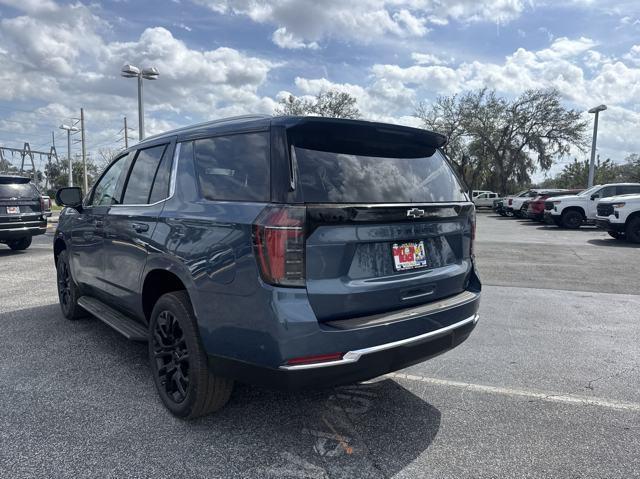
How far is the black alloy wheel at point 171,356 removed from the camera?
3.03 m

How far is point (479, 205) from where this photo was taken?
39.3m

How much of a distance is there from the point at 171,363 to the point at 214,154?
1.40m

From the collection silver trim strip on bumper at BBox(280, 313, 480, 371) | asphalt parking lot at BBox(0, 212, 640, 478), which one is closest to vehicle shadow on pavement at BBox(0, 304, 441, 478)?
asphalt parking lot at BBox(0, 212, 640, 478)

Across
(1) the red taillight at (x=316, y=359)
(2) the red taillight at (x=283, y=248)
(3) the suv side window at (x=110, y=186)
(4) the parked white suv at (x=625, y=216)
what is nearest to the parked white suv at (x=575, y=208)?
(4) the parked white suv at (x=625, y=216)

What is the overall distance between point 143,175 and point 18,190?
8.19 meters

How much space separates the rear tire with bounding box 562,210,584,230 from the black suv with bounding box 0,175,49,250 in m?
18.0

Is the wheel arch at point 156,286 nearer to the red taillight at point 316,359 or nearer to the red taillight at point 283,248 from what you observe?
the red taillight at point 283,248

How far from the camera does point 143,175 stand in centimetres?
380

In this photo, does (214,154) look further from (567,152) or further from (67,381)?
(567,152)

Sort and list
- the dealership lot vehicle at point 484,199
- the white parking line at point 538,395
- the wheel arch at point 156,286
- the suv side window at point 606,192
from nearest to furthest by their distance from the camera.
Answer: the wheel arch at point 156,286 → the white parking line at point 538,395 → the suv side window at point 606,192 → the dealership lot vehicle at point 484,199

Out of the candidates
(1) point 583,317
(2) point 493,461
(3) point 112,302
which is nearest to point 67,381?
(3) point 112,302

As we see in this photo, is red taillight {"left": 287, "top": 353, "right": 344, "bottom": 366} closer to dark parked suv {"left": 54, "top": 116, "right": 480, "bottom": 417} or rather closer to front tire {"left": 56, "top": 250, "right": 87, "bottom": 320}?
dark parked suv {"left": 54, "top": 116, "right": 480, "bottom": 417}

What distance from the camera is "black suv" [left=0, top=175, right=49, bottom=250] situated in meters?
9.91

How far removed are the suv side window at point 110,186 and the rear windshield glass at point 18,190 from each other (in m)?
6.76
